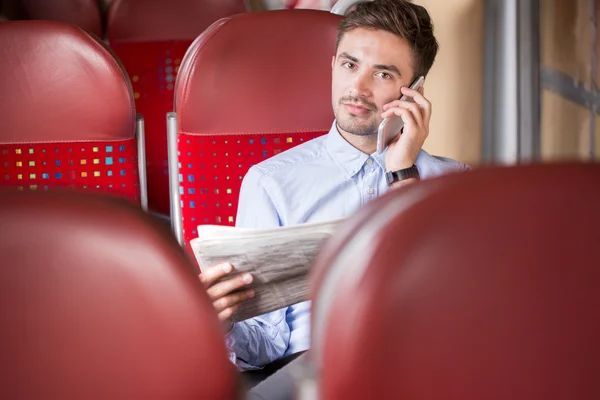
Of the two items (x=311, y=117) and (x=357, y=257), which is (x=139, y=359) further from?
(x=311, y=117)

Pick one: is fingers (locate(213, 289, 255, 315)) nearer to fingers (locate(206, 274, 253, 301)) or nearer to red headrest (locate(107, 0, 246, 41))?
fingers (locate(206, 274, 253, 301))

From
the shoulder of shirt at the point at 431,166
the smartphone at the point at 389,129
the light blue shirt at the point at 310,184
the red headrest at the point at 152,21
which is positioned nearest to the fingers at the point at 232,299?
the light blue shirt at the point at 310,184

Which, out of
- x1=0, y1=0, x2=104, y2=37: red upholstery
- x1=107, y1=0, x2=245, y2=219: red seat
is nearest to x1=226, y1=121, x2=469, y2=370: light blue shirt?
x1=107, y1=0, x2=245, y2=219: red seat

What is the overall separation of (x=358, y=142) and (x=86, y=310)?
1.10m

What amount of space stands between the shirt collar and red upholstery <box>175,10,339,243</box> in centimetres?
11

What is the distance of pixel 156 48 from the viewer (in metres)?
2.85

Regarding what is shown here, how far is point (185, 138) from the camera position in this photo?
1715 mm

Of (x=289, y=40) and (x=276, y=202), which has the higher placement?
(x=289, y=40)

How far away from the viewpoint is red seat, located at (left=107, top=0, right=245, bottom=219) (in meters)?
2.72

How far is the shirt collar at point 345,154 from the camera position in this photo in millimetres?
1661

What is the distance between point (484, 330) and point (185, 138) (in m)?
1.16

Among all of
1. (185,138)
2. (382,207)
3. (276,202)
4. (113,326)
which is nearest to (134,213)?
(113,326)

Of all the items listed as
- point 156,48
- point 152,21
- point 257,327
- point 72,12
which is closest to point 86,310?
point 257,327

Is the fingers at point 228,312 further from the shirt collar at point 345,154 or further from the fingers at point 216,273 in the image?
the shirt collar at point 345,154
